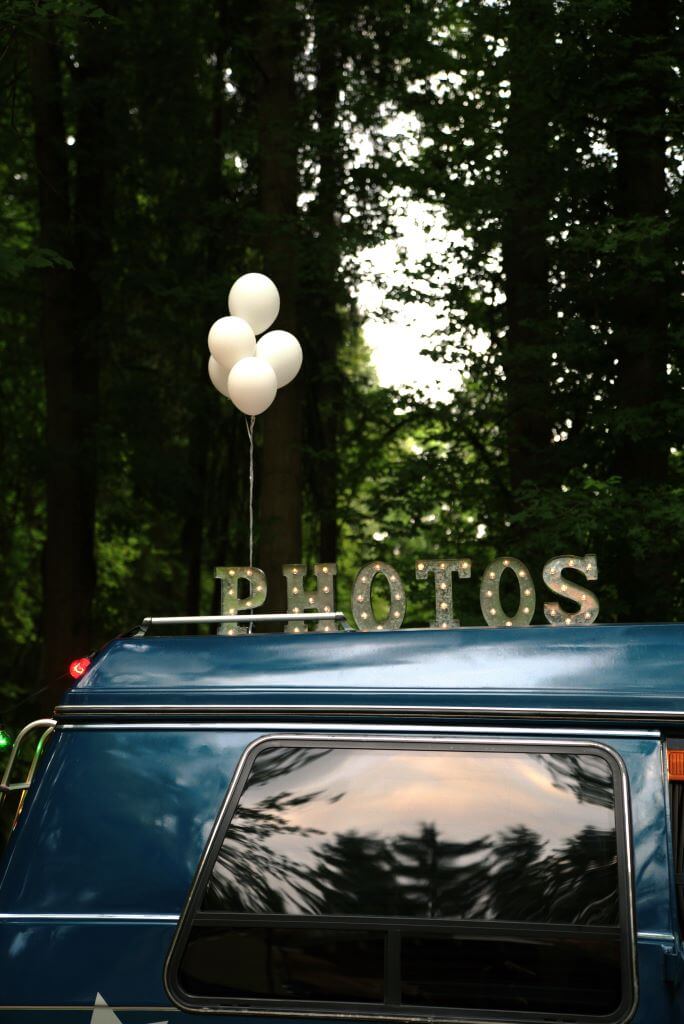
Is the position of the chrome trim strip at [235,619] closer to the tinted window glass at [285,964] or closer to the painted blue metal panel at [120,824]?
the painted blue metal panel at [120,824]

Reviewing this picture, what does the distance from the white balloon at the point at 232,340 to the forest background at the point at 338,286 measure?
5.53ft

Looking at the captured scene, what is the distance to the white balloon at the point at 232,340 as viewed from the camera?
8.49 meters

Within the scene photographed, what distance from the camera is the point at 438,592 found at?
630 centimetres

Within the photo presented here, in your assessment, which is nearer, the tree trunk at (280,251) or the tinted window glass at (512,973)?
the tinted window glass at (512,973)

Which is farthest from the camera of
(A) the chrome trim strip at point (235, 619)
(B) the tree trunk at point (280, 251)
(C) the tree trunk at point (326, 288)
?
(C) the tree trunk at point (326, 288)

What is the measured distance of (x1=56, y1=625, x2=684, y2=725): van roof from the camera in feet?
11.3

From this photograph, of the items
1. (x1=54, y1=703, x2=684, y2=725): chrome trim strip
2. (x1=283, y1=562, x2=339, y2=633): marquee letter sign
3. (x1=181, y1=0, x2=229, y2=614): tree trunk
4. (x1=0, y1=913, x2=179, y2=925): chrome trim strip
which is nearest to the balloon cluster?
(x1=283, y1=562, x2=339, y2=633): marquee letter sign

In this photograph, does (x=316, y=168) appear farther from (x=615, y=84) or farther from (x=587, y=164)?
(x=615, y=84)

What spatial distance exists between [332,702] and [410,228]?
12.8 m

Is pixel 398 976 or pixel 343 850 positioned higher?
pixel 343 850

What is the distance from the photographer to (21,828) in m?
Result: 3.56

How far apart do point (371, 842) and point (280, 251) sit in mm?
12220

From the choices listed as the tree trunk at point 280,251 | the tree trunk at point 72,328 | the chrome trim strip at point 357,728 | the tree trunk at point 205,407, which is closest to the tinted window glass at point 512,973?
the chrome trim strip at point 357,728

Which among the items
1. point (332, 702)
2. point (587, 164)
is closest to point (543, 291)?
point (587, 164)
